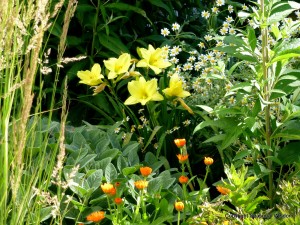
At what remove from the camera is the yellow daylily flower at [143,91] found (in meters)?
3.13

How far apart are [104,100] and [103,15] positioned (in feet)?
1.58

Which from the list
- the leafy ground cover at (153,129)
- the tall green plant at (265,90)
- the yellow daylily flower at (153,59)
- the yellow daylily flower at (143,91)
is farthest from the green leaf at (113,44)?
the tall green plant at (265,90)

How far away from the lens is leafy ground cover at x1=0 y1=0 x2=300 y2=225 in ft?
7.18

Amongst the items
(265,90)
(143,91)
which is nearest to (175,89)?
(143,91)

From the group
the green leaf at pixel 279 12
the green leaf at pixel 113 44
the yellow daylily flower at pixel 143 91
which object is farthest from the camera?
the green leaf at pixel 113 44

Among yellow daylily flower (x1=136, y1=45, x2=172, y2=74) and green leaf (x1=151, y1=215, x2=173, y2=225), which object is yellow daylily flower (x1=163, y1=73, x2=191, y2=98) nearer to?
yellow daylily flower (x1=136, y1=45, x2=172, y2=74)

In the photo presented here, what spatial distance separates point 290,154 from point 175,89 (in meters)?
0.63

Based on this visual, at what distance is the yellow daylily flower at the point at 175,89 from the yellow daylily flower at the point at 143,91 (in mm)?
47

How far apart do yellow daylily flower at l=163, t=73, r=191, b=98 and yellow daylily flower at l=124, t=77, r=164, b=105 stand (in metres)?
0.05

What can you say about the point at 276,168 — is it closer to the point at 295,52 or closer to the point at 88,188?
the point at 295,52

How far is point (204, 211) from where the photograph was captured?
235cm

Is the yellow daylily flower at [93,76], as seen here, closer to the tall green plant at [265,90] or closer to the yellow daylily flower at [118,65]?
the yellow daylily flower at [118,65]

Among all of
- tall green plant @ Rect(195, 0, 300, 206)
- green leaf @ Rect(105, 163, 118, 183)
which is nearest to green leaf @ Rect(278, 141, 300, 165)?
tall green plant @ Rect(195, 0, 300, 206)

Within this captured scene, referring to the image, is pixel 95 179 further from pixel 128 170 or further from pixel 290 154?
pixel 290 154
